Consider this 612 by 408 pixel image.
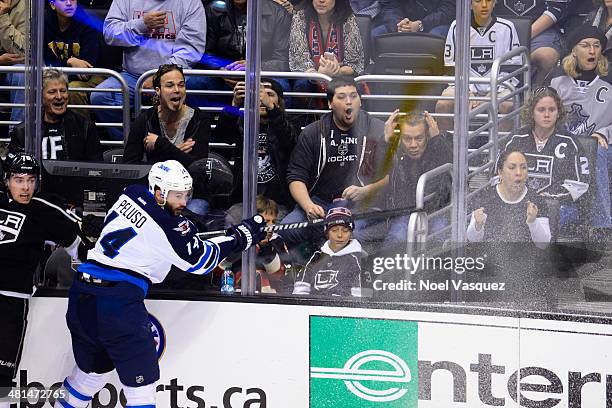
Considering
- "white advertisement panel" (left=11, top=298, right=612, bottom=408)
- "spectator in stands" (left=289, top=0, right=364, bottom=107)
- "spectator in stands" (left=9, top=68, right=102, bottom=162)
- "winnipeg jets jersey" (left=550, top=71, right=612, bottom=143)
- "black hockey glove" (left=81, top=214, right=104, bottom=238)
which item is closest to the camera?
"white advertisement panel" (left=11, top=298, right=612, bottom=408)

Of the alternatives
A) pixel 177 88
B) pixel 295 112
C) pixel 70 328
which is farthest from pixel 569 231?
pixel 70 328

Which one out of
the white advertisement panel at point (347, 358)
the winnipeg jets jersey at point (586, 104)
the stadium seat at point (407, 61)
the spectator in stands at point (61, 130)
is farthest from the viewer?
the spectator in stands at point (61, 130)

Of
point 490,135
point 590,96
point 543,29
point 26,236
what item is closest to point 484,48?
point 543,29

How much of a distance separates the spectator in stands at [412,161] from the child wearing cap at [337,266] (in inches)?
6.0

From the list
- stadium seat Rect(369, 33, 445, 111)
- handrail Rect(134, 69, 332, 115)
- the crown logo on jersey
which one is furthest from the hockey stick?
the crown logo on jersey

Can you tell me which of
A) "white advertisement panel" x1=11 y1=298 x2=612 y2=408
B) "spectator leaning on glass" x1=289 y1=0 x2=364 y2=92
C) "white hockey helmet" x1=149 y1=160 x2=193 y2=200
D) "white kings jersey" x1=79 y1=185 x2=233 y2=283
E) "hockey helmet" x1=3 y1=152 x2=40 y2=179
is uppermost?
"spectator leaning on glass" x1=289 y1=0 x2=364 y2=92

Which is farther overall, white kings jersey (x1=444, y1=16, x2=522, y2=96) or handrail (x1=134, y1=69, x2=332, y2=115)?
handrail (x1=134, y1=69, x2=332, y2=115)

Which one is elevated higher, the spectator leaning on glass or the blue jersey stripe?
the spectator leaning on glass

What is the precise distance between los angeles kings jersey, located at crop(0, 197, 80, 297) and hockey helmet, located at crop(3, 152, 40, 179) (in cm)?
15

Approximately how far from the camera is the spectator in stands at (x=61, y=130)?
5.15 meters

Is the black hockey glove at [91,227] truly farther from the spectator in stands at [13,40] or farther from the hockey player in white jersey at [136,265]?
the spectator in stands at [13,40]

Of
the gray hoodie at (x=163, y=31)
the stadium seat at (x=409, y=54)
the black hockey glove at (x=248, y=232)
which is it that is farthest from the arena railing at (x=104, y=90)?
the stadium seat at (x=409, y=54)

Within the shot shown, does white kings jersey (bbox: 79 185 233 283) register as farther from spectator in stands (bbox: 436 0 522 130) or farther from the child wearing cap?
spectator in stands (bbox: 436 0 522 130)

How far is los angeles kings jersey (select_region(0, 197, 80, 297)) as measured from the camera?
16.3 feet
